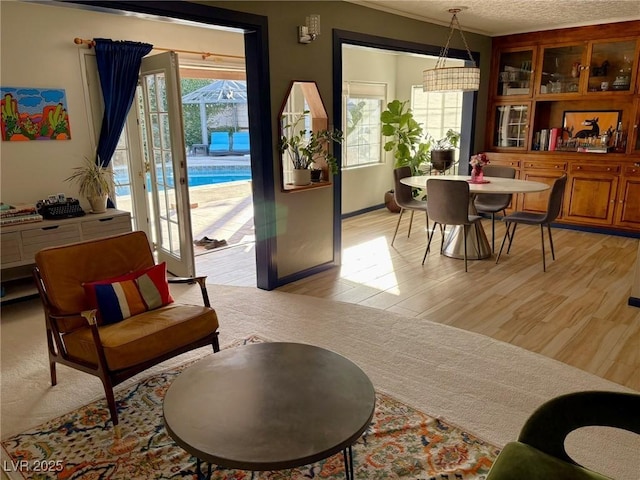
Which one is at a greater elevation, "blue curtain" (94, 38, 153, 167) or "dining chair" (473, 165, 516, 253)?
"blue curtain" (94, 38, 153, 167)

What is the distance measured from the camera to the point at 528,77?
6.31 m

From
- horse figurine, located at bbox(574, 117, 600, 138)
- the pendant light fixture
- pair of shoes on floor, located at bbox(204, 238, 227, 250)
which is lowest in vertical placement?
pair of shoes on floor, located at bbox(204, 238, 227, 250)

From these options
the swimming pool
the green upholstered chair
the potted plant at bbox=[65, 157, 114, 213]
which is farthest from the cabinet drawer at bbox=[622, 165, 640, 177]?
the swimming pool

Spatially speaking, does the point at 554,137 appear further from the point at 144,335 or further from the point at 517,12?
the point at 144,335

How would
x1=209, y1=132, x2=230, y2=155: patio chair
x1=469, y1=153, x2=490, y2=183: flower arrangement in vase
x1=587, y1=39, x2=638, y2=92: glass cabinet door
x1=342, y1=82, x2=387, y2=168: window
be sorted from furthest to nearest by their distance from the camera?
x1=209, y1=132, x2=230, y2=155: patio chair, x1=342, y1=82, x2=387, y2=168: window, x1=587, y1=39, x2=638, y2=92: glass cabinet door, x1=469, y1=153, x2=490, y2=183: flower arrangement in vase

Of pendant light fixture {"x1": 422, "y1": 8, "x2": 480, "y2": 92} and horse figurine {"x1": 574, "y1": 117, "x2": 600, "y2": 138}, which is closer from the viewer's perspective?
pendant light fixture {"x1": 422, "y1": 8, "x2": 480, "y2": 92}

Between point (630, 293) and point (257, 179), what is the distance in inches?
125

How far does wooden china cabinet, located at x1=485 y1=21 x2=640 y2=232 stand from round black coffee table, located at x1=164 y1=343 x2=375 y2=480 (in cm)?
503

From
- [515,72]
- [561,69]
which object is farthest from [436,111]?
[561,69]

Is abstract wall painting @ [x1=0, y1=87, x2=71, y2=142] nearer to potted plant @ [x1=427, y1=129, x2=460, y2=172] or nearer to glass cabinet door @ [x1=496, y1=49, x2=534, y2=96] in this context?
potted plant @ [x1=427, y1=129, x2=460, y2=172]

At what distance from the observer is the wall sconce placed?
12.7 ft

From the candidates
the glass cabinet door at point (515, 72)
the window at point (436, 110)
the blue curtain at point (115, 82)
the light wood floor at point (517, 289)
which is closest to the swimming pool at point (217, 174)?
the window at point (436, 110)

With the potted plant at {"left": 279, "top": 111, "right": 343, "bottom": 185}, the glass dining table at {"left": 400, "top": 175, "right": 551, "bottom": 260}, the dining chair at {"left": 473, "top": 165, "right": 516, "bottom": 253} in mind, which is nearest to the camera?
the potted plant at {"left": 279, "top": 111, "right": 343, "bottom": 185}

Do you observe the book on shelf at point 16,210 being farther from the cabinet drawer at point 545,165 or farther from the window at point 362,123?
the cabinet drawer at point 545,165
